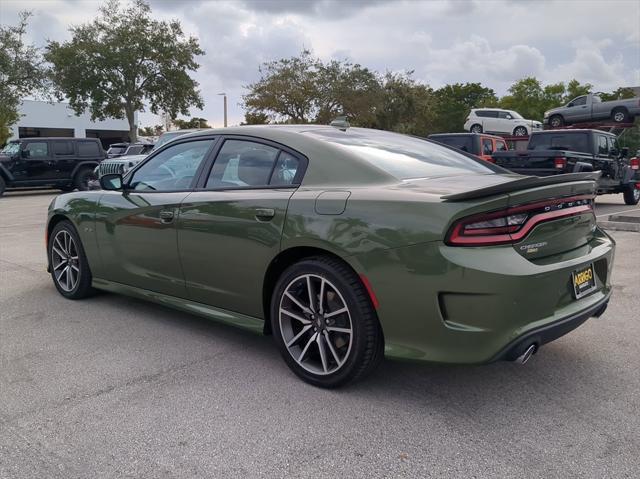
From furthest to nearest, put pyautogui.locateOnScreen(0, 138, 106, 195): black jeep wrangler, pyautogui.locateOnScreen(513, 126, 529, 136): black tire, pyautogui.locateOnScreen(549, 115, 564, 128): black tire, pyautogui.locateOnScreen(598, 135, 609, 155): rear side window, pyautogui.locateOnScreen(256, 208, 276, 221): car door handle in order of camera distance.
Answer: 1. pyautogui.locateOnScreen(513, 126, 529, 136): black tire
2. pyautogui.locateOnScreen(549, 115, 564, 128): black tire
3. pyautogui.locateOnScreen(0, 138, 106, 195): black jeep wrangler
4. pyautogui.locateOnScreen(598, 135, 609, 155): rear side window
5. pyautogui.locateOnScreen(256, 208, 276, 221): car door handle

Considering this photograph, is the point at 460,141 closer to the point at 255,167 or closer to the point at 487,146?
the point at 487,146

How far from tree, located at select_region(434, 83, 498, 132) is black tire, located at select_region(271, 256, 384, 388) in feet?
182

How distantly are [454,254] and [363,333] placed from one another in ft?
2.20

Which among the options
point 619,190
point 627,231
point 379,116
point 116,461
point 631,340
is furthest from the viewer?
point 379,116

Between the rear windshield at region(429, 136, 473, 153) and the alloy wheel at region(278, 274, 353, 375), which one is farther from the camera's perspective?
the rear windshield at region(429, 136, 473, 153)

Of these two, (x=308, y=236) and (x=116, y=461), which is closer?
(x=116, y=461)

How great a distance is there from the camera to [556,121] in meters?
27.2

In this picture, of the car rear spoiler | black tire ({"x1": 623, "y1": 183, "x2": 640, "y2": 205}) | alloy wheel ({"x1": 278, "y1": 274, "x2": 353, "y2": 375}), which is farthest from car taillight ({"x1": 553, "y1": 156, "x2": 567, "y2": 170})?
alloy wheel ({"x1": 278, "y1": 274, "x2": 353, "y2": 375})

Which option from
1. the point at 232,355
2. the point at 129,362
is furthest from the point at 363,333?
the point at 129,362

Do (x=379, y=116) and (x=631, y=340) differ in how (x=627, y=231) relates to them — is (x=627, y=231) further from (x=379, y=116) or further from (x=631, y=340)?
(x=379, y=116)

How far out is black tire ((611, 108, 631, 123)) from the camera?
81.3 ft

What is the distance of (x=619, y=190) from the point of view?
14609 mm

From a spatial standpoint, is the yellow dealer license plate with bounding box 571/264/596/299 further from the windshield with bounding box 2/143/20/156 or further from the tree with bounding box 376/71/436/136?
the tree with bounding box 376/71/436/136

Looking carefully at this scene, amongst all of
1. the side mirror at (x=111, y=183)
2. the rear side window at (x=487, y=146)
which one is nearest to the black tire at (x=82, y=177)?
the rear side window at (x=487, y=146)
